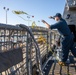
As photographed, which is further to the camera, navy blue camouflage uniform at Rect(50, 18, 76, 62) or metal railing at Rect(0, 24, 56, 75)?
navy blue camouflage uniform at Rect(50, 18, 76, 62)

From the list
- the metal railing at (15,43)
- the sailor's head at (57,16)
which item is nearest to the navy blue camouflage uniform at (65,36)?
the sailor's head at (57,16)

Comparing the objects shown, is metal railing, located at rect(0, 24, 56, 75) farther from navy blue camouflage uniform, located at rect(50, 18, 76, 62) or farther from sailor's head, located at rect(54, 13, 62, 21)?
sailor's head, located at rect(54, 13, 62, 21)

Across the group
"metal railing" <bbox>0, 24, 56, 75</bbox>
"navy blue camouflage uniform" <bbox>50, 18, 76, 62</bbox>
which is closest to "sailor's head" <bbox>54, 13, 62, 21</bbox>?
"navy blue camouflage uniform" <bbox>50, 18, 76, 62</bbox>

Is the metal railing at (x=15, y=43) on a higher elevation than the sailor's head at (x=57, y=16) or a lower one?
lower

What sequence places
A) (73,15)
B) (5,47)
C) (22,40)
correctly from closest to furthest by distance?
(5,47), (22,40), (73,15)

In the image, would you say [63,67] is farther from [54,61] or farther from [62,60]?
[54,61]

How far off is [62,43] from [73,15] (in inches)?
666

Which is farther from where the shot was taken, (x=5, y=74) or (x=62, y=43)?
(x=62, y=43)

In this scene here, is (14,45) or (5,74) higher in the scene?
(14,45)

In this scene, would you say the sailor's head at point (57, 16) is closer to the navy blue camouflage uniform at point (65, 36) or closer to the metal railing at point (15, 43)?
the navy blue camouflage uniform at point (65, 36)

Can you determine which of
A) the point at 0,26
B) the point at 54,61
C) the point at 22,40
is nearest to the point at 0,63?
the point at 0,26

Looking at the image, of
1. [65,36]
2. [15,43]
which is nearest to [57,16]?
[65,36]

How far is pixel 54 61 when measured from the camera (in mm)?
8344

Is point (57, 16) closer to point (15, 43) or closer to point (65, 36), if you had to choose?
point (65, 36)
